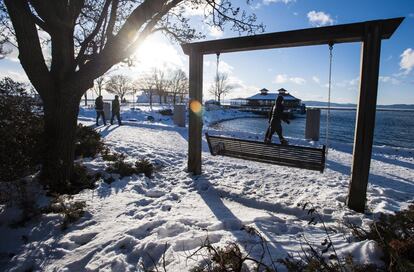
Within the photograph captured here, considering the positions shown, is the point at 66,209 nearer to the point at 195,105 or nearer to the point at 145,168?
the point at 145,168

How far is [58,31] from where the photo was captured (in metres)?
4.57

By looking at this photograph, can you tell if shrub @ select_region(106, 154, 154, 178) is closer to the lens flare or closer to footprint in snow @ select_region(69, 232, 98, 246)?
the lens flare

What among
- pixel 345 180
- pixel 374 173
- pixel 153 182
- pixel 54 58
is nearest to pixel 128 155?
pixel 153 182

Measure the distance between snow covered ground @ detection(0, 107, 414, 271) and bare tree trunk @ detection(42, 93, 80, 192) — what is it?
55 cm

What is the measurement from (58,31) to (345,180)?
6451 millimetres

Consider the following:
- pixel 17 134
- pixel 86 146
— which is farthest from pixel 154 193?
pixel 86 146

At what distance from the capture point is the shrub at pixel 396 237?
2.27m

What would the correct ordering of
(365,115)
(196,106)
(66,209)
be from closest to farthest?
(66,209) < (365,115) < (196,106)

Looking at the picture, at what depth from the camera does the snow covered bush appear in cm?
365

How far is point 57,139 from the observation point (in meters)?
4.66

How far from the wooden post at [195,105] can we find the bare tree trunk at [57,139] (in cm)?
233

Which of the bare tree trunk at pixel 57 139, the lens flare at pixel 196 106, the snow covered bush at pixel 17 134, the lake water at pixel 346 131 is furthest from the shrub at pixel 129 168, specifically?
the lake water at pixel 346 131

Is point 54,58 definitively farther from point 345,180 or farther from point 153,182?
point 345,180

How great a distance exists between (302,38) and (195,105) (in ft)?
8.10
